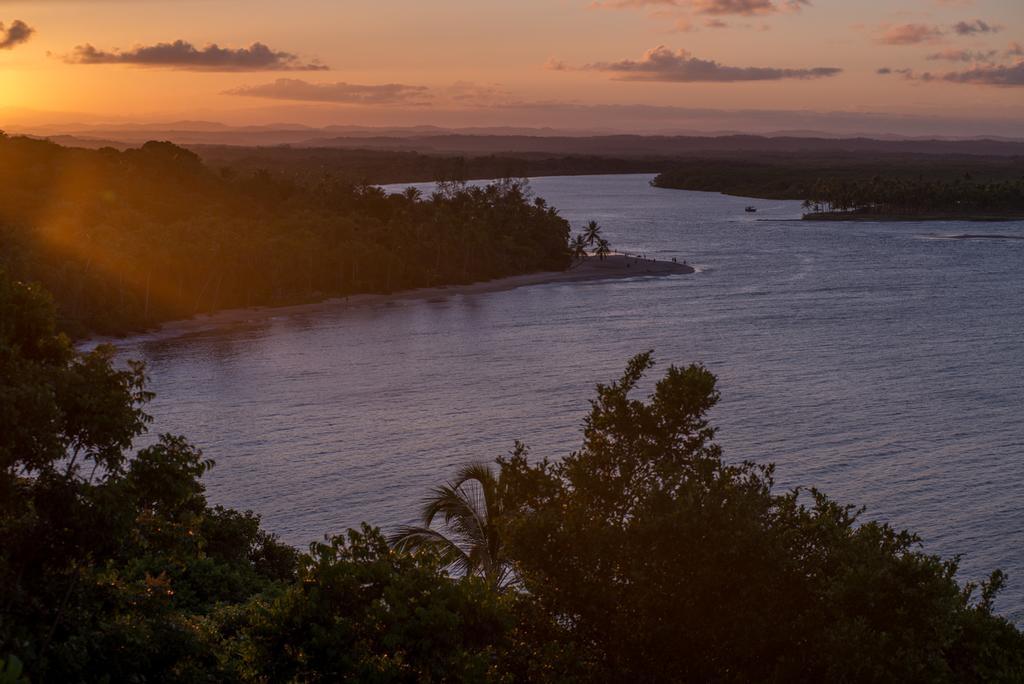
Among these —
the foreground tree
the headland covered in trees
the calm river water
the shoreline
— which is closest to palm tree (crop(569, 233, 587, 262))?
the shoreline

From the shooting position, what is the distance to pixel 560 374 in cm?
7956

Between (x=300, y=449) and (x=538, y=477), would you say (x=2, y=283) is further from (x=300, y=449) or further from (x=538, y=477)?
(x=300, y=449)

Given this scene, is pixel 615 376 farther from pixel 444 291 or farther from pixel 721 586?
pixel 721 586

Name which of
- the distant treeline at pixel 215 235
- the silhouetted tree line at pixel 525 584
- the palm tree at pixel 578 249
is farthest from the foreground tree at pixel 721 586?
the palm tree at pixel 578 249

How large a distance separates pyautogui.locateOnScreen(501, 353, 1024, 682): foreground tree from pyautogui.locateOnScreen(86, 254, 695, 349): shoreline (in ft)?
256

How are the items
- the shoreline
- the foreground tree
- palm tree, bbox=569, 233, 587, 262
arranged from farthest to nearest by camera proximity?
palm tree, bbox=569, 233, 587, 262 → the shoreline → the foreground tree

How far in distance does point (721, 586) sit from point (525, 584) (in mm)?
3065

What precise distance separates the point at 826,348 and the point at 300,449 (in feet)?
153

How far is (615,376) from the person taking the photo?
77.2 m

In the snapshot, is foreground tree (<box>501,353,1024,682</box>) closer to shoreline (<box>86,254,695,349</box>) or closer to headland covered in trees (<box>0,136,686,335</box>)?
shoreline (<box>86,254,695,349</box>)

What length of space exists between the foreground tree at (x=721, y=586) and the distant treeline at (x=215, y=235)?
79.4 meters

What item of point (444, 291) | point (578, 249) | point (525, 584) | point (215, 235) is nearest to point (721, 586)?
point (525, 584)

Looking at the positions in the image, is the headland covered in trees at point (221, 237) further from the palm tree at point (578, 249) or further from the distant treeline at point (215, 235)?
the palm tree at point (578, 249)

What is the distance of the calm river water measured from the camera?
163ft
